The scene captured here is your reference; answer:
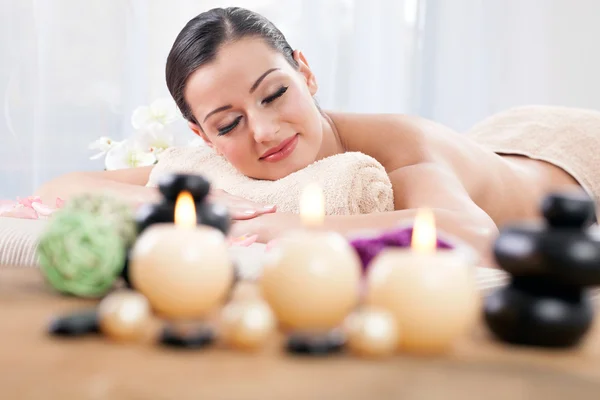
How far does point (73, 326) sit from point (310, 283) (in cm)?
17

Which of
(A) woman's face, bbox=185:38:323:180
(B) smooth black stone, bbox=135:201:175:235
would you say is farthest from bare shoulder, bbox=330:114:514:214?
(B) smooth black stone, bbox=135:201:175:235

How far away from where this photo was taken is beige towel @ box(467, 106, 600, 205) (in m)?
2.27

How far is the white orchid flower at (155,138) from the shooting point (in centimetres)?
231

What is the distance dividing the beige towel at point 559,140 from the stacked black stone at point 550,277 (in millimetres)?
1785

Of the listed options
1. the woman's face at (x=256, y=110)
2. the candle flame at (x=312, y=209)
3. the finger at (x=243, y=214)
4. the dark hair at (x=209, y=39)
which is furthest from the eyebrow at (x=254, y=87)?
the candle flame at (x=312, y=209)

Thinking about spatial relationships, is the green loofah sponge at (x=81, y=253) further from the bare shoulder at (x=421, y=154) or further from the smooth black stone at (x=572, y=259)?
the bare shoulder at (x=421, y=154)

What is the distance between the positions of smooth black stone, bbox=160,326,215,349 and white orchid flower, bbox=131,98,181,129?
1.82 m

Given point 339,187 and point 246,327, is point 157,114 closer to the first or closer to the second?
point 339,187

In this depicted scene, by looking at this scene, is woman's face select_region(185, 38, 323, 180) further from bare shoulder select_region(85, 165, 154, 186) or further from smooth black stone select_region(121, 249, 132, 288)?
smooth black stone select_region(121, 249, 132, 288)

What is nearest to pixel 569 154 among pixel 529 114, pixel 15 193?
pixel 529 114

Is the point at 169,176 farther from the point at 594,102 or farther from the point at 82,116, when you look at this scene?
the point at 594,102

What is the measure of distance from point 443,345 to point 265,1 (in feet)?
8.78

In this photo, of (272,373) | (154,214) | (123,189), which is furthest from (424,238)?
(123,189)

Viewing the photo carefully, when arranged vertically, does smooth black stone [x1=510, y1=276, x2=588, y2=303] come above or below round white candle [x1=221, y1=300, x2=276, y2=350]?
above
